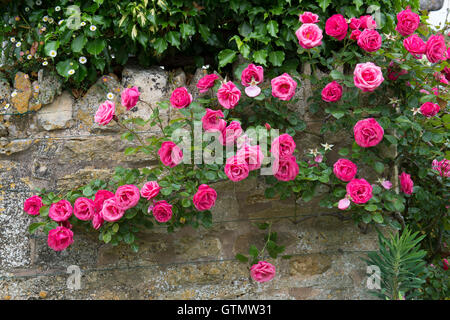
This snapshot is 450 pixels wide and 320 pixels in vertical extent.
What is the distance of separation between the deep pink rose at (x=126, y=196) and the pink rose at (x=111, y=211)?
0.06ft

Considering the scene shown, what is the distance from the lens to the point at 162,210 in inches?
69.3

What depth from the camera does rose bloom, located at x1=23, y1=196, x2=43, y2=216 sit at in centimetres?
181

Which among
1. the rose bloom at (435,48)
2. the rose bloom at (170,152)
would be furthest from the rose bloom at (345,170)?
the rose bloom at (170,152)

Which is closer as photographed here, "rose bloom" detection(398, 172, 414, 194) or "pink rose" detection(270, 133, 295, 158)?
"pink rose" detection(270, 133, 295, 158)

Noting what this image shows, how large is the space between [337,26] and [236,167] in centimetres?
78

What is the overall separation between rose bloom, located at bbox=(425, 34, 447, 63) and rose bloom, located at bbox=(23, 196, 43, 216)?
180cm

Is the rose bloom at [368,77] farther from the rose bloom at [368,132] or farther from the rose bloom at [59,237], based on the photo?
the rose bloom at [59,237]

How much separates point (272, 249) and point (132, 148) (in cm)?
80

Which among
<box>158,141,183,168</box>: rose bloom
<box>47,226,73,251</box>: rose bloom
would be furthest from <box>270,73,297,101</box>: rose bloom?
<box>47,226,73,251</box>: rose bloom

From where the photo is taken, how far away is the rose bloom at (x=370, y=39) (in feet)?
5.89

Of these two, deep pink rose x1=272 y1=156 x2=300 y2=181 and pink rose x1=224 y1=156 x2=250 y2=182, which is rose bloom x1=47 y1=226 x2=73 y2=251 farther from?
deep pink rose x1=272 y1=156 x2=300 y2=181

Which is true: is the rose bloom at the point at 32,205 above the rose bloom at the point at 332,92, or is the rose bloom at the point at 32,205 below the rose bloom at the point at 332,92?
below

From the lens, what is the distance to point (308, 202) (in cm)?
207

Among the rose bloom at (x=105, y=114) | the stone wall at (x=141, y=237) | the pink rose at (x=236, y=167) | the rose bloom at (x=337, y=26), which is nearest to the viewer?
the pink rose at (x=236, y=167)
